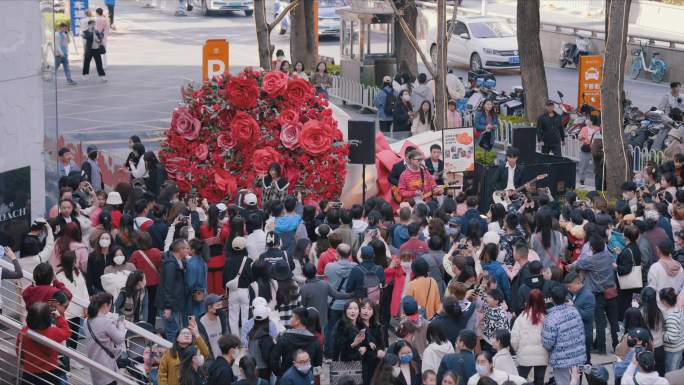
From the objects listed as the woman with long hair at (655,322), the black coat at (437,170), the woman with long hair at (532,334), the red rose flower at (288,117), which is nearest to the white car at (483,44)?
the black coat at (437,170)

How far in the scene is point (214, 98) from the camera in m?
17.7

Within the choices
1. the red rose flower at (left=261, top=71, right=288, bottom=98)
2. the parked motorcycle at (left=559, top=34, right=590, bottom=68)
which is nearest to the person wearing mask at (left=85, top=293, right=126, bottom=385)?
the red rose flower at (left=261, top=71, right=288, bottom=98)

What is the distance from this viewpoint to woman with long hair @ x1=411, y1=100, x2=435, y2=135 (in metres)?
22.2

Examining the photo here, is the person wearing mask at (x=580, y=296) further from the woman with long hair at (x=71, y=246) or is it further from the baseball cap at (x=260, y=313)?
the woman with long hair at (x=71, y=246)

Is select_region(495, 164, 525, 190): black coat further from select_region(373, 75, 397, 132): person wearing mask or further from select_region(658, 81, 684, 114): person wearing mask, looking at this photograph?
select_region(373, 75, 397, 132): person wearing mask

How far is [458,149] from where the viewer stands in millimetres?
17844

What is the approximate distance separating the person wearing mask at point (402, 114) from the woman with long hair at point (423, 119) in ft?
4.04

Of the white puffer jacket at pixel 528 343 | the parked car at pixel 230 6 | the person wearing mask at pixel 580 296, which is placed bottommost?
the white puffer jacket at pixel 528 343

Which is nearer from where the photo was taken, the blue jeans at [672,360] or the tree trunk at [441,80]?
the blue jeans at [672,360]

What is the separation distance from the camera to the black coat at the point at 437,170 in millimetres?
17614

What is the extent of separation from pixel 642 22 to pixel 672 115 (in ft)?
60.1

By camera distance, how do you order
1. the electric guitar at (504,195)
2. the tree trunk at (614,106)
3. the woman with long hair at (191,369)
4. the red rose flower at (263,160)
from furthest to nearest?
the tree trunk at (614,106)
the red rose flower at (263,160)
the electric guitar at (504,195)
the woman with long hair at (191,369)

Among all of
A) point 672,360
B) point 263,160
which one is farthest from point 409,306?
point 263,160

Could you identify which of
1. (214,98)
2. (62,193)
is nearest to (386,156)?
(214,98)
